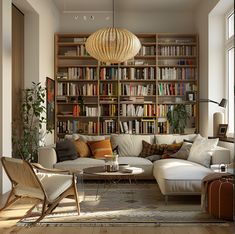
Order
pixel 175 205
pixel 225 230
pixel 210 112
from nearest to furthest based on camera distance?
pixel 225 230 < pixel 175 205 < pixel 210 112

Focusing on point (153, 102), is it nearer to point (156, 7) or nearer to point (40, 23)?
point (156, 7)

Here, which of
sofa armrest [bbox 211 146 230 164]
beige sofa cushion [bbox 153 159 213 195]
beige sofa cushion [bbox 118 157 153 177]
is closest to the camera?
beige sofa cushion [bbox 153 159 213 195]

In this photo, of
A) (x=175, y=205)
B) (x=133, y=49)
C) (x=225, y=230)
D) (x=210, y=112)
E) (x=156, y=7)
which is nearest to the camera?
(x=225, y=230)

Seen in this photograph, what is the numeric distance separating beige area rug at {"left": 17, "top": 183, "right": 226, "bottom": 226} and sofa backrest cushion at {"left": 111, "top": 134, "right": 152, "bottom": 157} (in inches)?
58.1

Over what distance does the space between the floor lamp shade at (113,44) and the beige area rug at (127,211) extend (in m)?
2.31

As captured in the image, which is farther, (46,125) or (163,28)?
(163,28)

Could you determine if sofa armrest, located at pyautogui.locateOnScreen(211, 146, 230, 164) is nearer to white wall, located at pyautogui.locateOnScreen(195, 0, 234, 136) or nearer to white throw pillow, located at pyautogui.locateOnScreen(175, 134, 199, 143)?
white throw pillow, located at pyautogui.locateOnScreen(175, 134, 199, 143)

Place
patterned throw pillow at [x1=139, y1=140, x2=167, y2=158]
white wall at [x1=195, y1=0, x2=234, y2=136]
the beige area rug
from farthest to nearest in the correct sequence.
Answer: white wall at [x1=195, y1=0, x2=234, y2=136] → patterned throw pillow at [x1=139, y1=140, x2=167, y2=158] → the beige area rug

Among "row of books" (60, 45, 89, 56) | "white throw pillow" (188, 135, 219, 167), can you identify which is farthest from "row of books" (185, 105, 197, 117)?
"white throw pillow" (188, 135, 219, 167)

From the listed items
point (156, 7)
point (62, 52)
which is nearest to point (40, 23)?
point (62, 52)

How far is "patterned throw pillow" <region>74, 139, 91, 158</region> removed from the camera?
717 centimetres

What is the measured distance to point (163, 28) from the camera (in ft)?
31.5

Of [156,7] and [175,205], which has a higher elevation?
→ [156,7]

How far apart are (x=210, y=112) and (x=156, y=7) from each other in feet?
8.87
